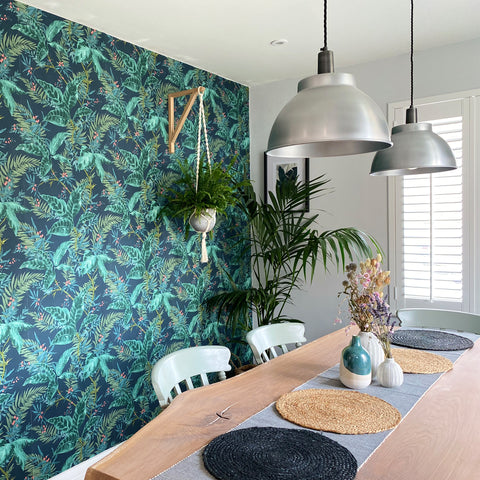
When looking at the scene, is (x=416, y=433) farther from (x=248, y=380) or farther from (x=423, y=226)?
(x=423, y=226)

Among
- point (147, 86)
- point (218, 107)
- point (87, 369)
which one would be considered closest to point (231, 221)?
point (218, 107)

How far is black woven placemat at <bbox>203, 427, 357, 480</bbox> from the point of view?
1104 mm

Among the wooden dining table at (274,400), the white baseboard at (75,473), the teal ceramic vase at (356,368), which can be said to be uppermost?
the teal ceramic vase at (356,368)

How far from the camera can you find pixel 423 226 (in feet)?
10.4

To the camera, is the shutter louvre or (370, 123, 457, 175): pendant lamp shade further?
the shutter louvre

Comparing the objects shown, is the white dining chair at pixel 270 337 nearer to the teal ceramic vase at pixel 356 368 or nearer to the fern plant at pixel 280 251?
the teal ceramic vase at pixel 356 368

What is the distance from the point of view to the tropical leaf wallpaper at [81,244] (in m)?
2.35

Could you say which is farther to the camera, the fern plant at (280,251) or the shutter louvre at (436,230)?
the fern plant at (280,251)

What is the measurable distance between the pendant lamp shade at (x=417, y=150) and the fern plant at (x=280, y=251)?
1.50 metres

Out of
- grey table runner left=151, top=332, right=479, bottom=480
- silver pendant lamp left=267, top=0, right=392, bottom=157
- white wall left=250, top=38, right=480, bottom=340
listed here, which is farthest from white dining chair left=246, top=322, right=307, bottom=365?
silver pendant lamp left=267, top=0, right=392, bottom=157

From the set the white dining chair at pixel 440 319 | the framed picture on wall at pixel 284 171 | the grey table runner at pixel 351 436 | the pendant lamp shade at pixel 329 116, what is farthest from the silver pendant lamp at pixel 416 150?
the framed picture on wall at pixel 284 171

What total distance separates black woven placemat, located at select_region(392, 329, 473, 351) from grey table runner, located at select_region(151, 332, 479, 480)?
0.25 feet

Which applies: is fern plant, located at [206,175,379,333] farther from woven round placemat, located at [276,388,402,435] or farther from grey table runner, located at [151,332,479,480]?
woven round placemat, located at [276,388,402,435]

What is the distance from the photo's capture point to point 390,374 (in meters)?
1.68
